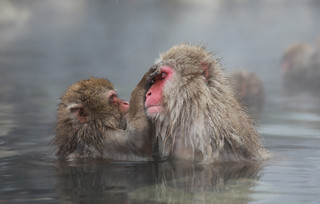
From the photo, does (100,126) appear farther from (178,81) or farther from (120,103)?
(178,81)

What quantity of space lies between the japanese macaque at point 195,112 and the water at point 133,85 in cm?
14

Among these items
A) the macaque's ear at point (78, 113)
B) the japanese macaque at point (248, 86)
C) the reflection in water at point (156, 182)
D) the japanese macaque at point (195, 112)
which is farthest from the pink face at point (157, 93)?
the japanese macaque at point (248, 86)

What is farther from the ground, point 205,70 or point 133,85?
point 133,85

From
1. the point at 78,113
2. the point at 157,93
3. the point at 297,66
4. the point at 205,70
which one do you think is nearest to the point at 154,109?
the point at 157,93

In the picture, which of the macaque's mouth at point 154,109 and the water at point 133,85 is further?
the macaque's mouth at point 154,109

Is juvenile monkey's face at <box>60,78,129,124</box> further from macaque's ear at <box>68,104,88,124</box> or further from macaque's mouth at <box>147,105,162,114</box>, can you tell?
macaque's mouth at <box>147,105,162,114</box>

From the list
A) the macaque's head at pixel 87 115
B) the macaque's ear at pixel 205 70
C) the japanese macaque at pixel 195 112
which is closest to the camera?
the japanese macaque at pixel 195 112

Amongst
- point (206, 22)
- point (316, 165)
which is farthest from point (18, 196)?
point (206, 22)

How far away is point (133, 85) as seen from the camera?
37.7 feet

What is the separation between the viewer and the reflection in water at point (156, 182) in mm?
3312

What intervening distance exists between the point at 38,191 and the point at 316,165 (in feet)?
6.50

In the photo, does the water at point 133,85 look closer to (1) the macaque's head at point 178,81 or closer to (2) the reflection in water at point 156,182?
(2) the reflection in water at point 156,182

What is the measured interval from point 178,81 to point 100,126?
664 mm

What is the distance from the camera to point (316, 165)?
14.8 feet
